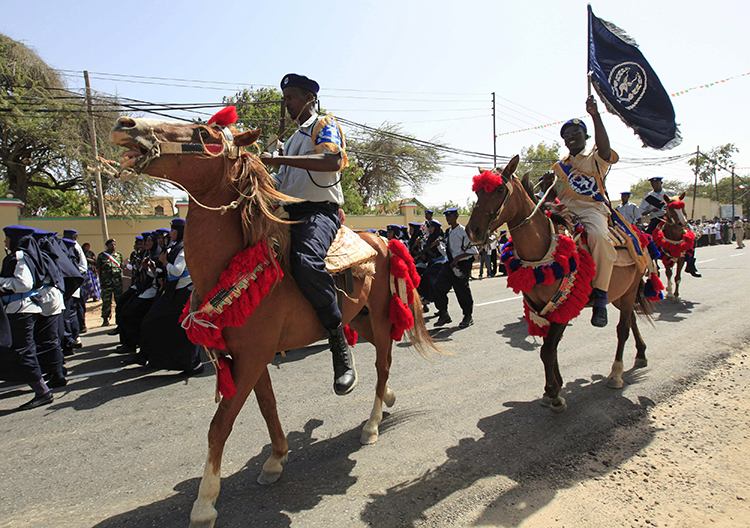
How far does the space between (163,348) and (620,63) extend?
6692mm

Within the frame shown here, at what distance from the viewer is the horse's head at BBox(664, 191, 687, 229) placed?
9797 mm

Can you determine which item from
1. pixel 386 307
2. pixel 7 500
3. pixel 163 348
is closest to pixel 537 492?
pixel 386 307

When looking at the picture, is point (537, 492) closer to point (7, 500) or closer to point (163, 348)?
point (7, 500)

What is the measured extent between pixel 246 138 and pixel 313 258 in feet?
2.96

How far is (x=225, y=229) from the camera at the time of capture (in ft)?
9.26

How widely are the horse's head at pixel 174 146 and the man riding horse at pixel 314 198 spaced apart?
0.26 metres

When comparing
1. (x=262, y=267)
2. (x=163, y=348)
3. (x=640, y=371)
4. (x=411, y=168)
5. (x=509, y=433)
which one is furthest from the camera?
(x=411, y=168)

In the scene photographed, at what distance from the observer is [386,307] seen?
4.14 metres

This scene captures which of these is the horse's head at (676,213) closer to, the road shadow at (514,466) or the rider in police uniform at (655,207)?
the rider in police uniform at (655,207)

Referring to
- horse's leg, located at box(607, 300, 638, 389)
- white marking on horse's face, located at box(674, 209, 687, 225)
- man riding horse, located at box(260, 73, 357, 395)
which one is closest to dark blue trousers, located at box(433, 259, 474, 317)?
horse's leg, located at box(607, 300, 638, 389)

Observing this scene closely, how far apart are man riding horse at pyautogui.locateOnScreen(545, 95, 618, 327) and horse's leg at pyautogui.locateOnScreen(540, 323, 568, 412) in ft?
1.86

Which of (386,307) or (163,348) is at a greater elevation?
(386,307)

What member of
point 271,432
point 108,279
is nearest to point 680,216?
point 271,432

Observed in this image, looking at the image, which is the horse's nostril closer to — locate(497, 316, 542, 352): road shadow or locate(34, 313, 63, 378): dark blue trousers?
locate(34, 313, 63, 378): dark blue trousers
